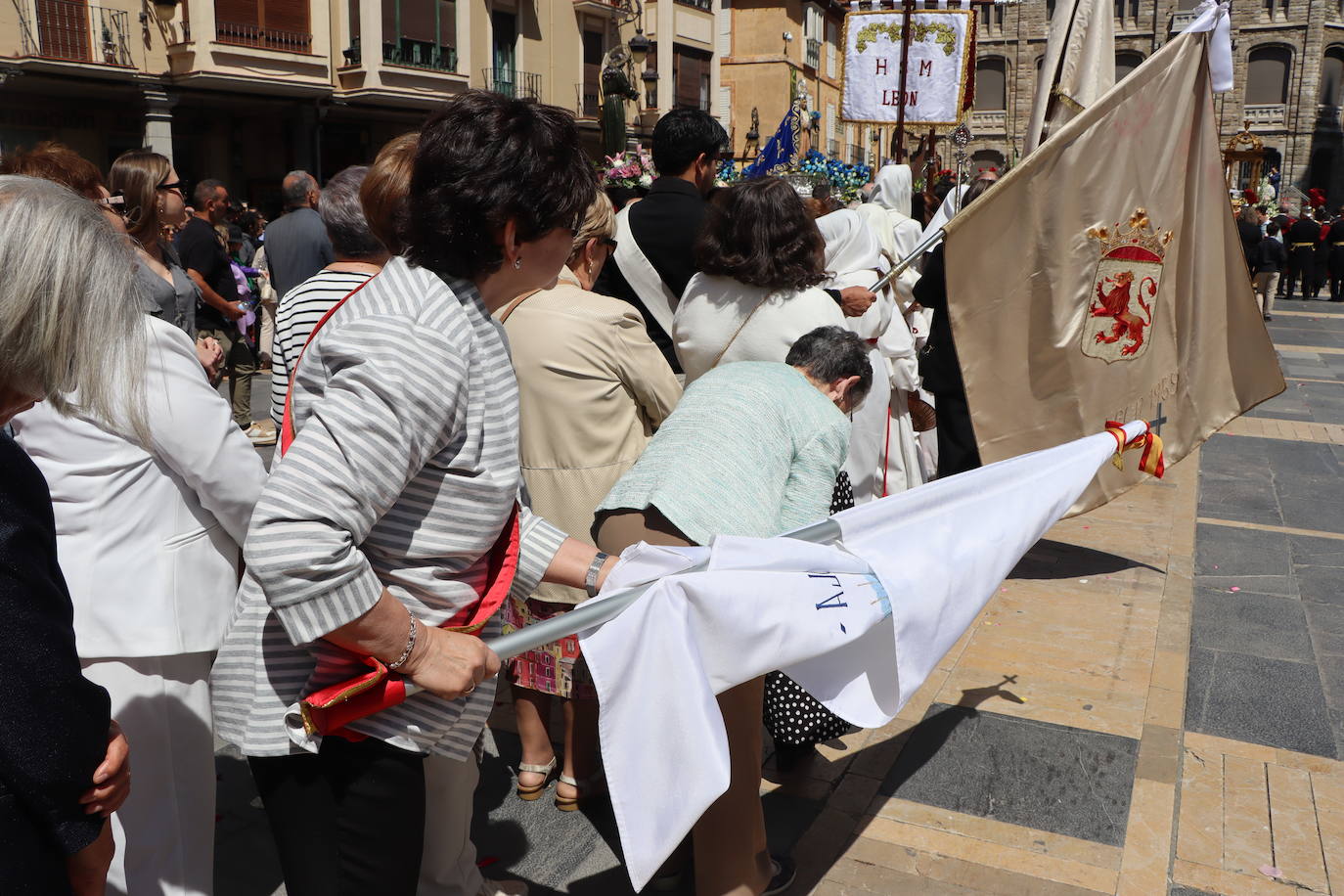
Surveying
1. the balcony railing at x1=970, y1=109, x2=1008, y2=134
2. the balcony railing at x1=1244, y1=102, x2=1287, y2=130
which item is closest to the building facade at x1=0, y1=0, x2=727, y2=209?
the balcony railing at x1=970, y1=109, x2=1008, y2=134

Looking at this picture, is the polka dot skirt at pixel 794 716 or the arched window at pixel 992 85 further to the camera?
the arched window at pixel 992 85

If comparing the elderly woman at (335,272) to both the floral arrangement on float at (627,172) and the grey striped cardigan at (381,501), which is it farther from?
the floral arrangement on float at (627,172)

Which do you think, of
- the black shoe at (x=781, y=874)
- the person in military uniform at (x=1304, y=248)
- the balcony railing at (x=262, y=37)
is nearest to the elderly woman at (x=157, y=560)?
the black shoe at (x=781, y=874)

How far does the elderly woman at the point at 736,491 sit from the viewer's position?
254cm

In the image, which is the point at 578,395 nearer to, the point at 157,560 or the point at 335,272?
the point at 335,272

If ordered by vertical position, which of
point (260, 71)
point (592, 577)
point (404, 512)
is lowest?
point (592, 577)

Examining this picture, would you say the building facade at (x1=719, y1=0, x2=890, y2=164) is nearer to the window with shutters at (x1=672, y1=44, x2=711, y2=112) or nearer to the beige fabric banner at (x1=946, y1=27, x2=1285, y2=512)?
the window with shutters at (x1=672, y1=44, x2=711, y2=112)

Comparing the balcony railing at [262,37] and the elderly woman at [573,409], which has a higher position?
the balcony railing at [262,37]

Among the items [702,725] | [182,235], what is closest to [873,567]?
[702,725]

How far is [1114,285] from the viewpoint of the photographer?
4.56 meters

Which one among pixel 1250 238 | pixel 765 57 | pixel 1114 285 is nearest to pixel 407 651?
pixel 1114 285

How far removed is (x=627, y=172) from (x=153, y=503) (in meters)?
5.53

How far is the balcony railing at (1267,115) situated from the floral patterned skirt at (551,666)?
62.4m

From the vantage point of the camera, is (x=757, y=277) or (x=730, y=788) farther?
(x=757, y=277)
